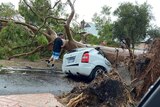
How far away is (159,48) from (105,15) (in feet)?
46.2

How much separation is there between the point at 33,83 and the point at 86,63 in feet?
7.44

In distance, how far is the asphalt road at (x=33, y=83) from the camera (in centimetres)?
964

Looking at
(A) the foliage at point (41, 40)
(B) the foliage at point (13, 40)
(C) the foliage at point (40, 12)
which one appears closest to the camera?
(B) the foliage at point (13, 40)

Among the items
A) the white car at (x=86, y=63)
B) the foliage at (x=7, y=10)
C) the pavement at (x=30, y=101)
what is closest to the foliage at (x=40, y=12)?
the foliage at (x=7, y=10)

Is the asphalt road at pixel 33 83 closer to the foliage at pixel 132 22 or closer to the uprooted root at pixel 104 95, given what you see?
the uprooted root at pixel 104 95

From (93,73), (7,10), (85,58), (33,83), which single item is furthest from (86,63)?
(7,10)

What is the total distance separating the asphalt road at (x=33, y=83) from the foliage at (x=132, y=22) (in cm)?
602

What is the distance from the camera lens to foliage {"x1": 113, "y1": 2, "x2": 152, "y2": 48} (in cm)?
1831

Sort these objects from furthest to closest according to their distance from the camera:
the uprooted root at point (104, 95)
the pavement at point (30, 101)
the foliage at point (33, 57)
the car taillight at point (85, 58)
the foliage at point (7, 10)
Result: the foliage at point (7, 10) < the foliage at point (33, 57) < the car taillight at point (85, 58) < the pavement at point (30, 101) < the uprooted root at point (104, 95)

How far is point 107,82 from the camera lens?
695 centimetres

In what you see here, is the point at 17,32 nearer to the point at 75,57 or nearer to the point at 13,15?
the point at 13,15

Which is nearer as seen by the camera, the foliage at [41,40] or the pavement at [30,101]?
the pavement at [30,101]

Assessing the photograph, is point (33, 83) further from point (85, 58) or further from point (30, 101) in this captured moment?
point (30, 101)

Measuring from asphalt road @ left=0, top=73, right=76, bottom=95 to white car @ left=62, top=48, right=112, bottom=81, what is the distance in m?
0.55
